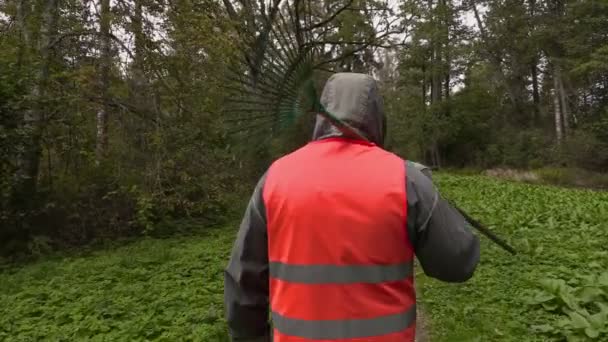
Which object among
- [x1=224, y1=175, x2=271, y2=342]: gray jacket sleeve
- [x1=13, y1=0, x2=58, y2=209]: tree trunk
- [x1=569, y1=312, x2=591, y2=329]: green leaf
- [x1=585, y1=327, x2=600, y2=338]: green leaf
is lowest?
[x1=585, y1=327, x2=600, y2=338]: green leaf

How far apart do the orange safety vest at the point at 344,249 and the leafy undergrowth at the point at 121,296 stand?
11.4 ft

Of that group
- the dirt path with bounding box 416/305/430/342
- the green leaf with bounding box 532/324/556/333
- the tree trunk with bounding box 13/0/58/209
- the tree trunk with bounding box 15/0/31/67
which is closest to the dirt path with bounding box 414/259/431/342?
the dirt path with bounding box 416/305/430/342

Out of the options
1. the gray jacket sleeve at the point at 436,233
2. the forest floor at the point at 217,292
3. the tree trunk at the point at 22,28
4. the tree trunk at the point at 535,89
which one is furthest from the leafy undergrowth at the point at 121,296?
the tree trunk at the point at 535,89

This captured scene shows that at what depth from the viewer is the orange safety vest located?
167 cm

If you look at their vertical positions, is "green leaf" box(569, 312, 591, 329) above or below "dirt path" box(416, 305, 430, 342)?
above

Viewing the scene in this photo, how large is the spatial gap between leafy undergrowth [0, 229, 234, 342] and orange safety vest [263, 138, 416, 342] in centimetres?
347

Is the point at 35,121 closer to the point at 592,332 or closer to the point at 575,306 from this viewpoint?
Answer: the point at 575,306

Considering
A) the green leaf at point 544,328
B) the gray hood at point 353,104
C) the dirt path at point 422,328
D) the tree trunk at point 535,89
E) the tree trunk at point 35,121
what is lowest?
the dirt path at point 422,328

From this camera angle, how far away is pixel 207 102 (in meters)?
8.69

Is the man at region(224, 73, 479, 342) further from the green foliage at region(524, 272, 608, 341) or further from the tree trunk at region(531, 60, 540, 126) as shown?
the tree trunk at region(531, 60, 540, 126)

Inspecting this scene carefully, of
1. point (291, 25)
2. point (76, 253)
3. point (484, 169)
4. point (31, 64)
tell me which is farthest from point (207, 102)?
point (484, 169)

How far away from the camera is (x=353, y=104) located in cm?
185

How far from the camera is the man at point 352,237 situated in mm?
1668

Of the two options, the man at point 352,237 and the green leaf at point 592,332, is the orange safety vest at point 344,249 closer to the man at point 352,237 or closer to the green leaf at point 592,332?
the man at point 352,237
